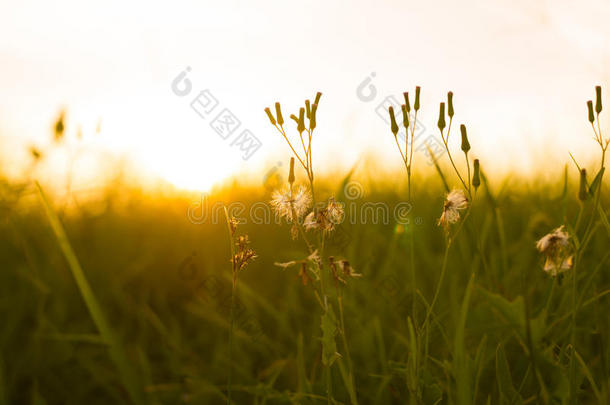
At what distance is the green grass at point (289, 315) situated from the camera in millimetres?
1255

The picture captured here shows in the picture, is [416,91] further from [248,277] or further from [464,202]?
[248,277]

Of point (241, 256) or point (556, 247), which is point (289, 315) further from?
point (556, 247)

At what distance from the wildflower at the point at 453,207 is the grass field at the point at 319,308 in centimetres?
6

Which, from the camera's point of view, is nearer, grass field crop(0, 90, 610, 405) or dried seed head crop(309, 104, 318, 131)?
dried seed head crop(309, 104, 318, 131)

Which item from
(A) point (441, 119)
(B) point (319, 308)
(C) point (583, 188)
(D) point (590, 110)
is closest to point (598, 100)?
(D) point (590, 110)

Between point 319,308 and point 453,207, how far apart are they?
115 cm

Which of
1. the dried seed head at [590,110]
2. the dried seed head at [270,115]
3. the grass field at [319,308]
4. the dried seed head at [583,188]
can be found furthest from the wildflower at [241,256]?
the dried seed head at [590,110]

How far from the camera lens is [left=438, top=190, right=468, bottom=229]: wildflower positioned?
1.05 m

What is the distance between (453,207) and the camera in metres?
1.07

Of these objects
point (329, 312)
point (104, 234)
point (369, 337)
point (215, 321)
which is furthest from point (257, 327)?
point (104, 234)

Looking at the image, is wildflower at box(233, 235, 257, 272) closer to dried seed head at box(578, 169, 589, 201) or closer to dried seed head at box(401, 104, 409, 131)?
dried seed head at box(401, 104, 409, 131)

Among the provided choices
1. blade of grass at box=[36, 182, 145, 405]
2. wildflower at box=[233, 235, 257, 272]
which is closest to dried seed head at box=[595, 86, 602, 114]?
wildflower at box=[233, 235, 257, 272]

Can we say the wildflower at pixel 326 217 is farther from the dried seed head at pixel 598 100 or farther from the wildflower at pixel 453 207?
the dried seed head at pixel 598 100

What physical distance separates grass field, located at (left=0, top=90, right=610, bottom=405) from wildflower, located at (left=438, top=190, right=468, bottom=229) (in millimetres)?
58
